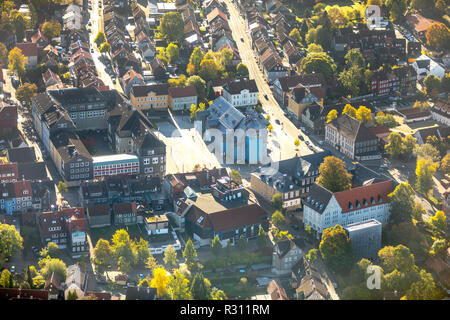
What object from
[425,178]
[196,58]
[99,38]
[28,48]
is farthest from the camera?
[99,38]

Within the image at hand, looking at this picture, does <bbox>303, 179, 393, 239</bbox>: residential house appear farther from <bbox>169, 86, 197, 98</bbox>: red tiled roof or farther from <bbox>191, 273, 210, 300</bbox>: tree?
<bbox>169, 86, 197, 98</bbox>: red tiled roof

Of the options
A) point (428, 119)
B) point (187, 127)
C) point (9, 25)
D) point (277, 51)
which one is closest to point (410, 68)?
point (428, 119)

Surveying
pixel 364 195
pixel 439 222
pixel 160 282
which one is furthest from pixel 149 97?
A: pixel 160 282

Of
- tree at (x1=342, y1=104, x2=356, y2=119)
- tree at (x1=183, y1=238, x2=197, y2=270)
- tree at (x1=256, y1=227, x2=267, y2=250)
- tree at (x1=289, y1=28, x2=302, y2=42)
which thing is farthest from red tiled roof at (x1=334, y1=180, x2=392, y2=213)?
tree at (x1=289, y1=28, x2=302, y2=42)

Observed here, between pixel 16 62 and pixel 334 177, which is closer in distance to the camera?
pixel 334 177

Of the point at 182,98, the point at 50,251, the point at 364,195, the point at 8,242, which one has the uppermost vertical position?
the point at 182,98

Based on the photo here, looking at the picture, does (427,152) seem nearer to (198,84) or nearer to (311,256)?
(311,256)

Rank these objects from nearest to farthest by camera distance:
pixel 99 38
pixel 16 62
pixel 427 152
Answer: pixel 427 152 → pixel 16 62 → pixel 99 38

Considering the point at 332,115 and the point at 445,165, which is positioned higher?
the point at 332,115
